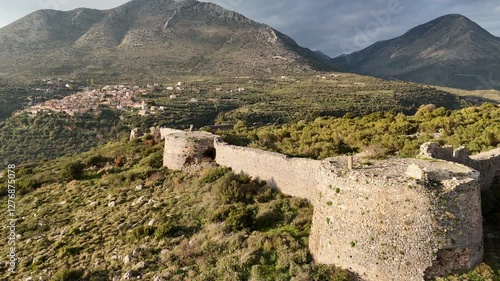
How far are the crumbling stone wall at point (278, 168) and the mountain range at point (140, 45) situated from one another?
89.8 m

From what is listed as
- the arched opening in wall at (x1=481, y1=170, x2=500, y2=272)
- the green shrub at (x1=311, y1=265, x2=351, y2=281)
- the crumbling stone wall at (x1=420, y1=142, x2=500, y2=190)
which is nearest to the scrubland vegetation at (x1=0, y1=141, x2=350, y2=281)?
the green shrub at (x1=311, y1=265, x2=351, y2=281)

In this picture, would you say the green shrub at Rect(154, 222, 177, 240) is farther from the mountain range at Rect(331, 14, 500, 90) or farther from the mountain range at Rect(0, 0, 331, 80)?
the mountain range at Rect(331, 14, 500, 90)

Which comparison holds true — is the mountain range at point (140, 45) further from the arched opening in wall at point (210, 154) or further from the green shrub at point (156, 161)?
the arched opening in wall at point (210, 154)

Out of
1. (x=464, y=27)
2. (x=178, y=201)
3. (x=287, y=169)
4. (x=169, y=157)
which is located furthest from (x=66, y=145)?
(x=464, y=27)

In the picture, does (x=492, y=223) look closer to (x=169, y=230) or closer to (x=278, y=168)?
(x=278, y=168)

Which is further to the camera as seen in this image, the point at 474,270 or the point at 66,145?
the point at 66,145

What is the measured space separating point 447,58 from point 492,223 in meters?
163

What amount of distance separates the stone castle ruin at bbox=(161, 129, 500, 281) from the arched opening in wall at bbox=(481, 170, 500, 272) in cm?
53

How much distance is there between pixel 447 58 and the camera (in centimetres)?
14888

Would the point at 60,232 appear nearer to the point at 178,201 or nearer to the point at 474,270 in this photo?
the point at 178,201

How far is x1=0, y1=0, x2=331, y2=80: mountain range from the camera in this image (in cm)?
10194

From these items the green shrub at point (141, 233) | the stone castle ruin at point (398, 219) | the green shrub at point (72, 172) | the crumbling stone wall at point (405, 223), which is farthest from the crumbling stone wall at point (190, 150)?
the crumbling stone wall at point (405, 223)

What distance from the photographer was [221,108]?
69312mm

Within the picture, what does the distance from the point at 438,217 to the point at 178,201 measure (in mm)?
10054
